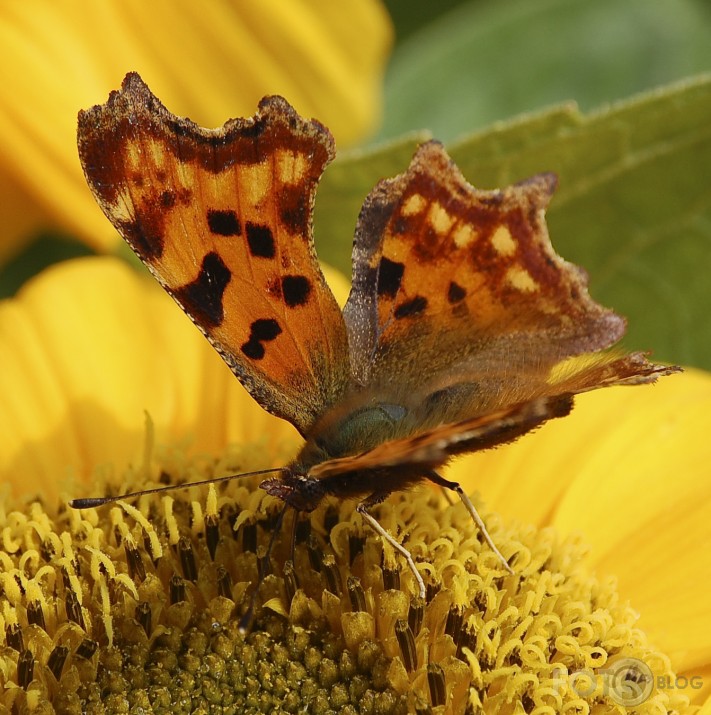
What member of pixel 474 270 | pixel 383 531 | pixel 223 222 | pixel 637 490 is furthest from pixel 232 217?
pixel 637 490

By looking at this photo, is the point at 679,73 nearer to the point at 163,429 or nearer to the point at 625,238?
the point at 625,238

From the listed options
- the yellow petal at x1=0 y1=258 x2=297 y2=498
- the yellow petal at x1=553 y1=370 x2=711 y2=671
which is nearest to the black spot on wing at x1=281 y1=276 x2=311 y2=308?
the yellow petal at x1=0 y1=258 x2=297 y2=498

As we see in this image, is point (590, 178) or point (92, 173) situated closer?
point (92, 173)

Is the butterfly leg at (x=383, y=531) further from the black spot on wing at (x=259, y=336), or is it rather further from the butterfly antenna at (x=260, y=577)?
the black spot on wing at (x=259, y=336)

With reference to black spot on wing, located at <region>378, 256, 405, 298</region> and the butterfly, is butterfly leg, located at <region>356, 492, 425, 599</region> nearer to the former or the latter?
the butterfly

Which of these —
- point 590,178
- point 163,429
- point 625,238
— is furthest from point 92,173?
point 625,238

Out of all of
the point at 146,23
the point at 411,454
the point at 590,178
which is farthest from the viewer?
the point at 146,23

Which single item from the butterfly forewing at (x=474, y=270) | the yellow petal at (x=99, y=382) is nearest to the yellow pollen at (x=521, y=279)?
the butterfly forewing at (x=474, y=270)
